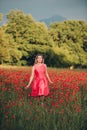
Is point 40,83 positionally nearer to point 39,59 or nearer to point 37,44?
point 39,59

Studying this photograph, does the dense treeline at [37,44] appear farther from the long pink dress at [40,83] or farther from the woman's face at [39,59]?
the woman's face at [39,59]

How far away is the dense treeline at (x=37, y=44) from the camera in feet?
148

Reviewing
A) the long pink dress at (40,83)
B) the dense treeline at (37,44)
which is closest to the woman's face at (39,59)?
the long pink dress at (40,83)

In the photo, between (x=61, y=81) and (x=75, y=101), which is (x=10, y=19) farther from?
(x=75, y=101)

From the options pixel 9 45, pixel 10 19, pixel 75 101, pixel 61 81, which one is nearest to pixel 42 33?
pixel 10 19

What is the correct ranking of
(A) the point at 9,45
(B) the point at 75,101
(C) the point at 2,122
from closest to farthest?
1. (C) the point at 2,122
2. (B) the point at 75,101
3. (A) the point at 9,45

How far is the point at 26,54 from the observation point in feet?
148

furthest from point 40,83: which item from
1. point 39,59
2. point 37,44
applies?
point 37,44

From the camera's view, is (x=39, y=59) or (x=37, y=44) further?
(x=37, y=44)

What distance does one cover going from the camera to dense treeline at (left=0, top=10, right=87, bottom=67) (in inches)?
1774

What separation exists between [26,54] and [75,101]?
3676 centimetres

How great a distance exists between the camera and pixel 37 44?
47.8 m

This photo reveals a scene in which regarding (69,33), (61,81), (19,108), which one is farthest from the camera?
(69,33)

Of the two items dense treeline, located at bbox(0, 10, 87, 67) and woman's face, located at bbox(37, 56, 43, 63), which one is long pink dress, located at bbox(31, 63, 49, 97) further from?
dense treeline, located at bbox(0, 10, 87, 67)
